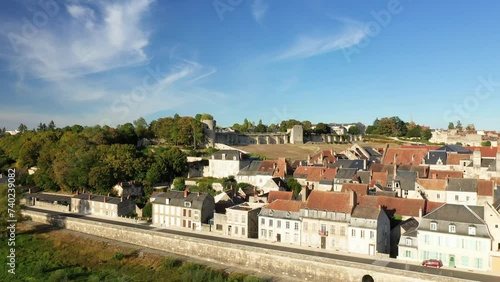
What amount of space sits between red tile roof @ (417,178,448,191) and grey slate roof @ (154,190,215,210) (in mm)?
17589

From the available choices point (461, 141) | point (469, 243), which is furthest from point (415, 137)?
Answer: point (469, 243)

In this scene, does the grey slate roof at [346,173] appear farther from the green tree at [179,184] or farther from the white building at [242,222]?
the green tree at [179,184]

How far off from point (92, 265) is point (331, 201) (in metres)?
17.4

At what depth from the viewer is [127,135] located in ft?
205

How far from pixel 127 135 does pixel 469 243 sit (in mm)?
51302

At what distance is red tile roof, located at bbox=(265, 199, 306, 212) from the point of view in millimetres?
28023

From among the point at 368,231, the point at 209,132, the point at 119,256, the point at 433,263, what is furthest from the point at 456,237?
the point at 209,132

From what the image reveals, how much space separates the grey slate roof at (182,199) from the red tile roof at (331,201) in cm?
908

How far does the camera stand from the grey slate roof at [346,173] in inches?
1441

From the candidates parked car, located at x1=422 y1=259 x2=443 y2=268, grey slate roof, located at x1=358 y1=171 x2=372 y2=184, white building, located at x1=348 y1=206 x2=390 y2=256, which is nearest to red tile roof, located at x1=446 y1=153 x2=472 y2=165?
grey slate roof, located at x1=358 y1=171 x2=372 y2=184

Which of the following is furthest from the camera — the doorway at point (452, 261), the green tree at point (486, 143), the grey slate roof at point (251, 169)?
the green tree at point (486, 143)

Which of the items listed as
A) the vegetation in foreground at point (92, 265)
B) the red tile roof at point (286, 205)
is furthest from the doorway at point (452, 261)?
the vegetation in foreground at point (92, 265)

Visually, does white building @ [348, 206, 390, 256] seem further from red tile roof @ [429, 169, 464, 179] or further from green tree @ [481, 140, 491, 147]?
green tree @ [481, 140, 491, 147]

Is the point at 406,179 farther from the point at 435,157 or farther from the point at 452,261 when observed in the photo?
the point at 452,261
